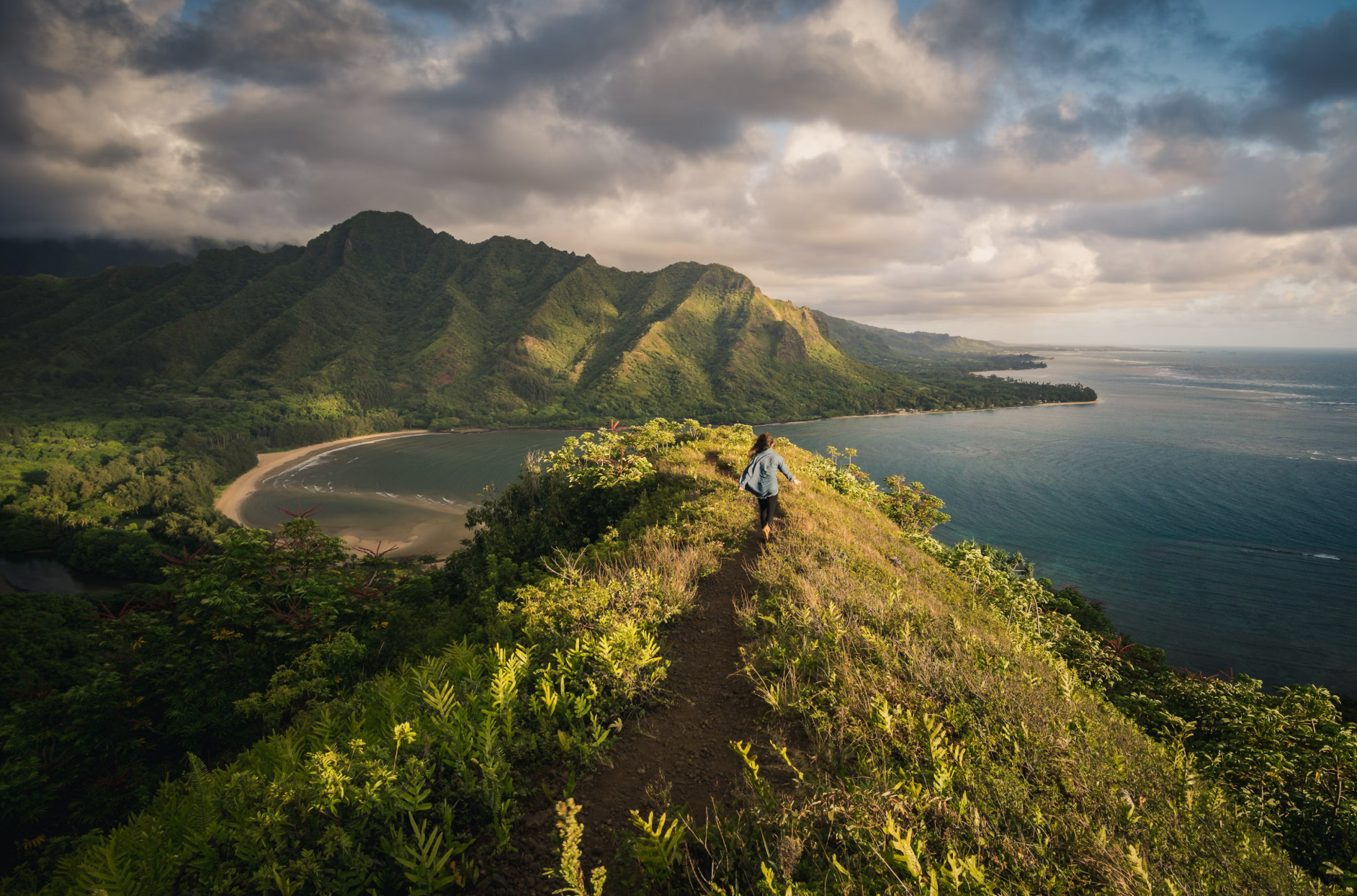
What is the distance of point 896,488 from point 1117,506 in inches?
2435

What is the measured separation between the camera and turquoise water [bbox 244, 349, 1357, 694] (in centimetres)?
4003

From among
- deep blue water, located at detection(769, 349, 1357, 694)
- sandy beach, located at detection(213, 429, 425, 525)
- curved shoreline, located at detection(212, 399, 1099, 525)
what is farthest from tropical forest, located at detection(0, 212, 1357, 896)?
curved shoreline, located at detection(212, 399, 1099, 525)

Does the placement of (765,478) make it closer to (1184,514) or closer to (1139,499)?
(1184,514)

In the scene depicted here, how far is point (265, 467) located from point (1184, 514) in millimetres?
166280

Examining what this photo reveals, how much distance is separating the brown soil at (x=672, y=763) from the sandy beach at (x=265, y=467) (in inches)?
3903

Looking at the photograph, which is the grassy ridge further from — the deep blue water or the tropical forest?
the deep blue water

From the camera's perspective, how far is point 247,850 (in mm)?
2783

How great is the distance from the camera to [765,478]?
9.38 m

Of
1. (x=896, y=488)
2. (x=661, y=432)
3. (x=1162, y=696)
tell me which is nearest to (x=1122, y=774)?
(x=1162, y=696)

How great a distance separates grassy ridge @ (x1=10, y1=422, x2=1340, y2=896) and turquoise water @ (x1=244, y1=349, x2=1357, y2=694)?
44.0m

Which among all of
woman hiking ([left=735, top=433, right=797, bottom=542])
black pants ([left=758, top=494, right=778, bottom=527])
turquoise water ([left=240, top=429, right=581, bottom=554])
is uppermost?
woman hiking ([left=735, top=433, right=797, bottom=542])

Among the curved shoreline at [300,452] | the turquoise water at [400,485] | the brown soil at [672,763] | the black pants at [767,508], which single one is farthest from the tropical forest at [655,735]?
the curved shoreline at [300,452]

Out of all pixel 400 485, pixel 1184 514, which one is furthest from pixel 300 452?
pixel 1184 514

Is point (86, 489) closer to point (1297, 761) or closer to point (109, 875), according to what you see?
point (109, 875)
